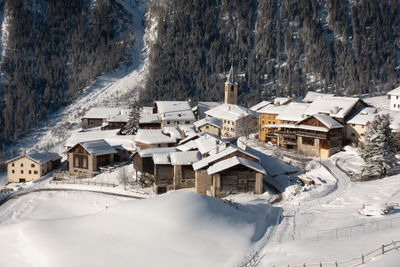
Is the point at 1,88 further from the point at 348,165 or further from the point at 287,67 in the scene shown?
the point at 348,165

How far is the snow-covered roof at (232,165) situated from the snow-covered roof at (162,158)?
7313 mm

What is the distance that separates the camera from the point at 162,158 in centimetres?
5478

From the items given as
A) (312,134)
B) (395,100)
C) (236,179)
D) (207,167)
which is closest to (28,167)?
(207,167)

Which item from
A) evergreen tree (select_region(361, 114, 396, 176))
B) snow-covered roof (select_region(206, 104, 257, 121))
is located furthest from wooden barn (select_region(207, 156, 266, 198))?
snow-covered roof (select_region(206, 104, 257, 121))

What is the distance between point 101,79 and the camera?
187 meters

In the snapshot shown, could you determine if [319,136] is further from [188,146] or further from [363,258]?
[363,258]

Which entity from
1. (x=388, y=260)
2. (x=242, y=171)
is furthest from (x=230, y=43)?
(x=388, y=260)

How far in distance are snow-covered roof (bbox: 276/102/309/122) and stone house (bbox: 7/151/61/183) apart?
39.6m

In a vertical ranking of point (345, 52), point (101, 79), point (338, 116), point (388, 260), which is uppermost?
point (345, 52)

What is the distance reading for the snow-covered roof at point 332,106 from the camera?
64.1 meters

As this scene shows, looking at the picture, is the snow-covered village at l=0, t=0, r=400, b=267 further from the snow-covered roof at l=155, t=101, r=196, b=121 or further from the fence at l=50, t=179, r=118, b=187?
the snow-covered roof at l=155, t=101, r=196, b=121

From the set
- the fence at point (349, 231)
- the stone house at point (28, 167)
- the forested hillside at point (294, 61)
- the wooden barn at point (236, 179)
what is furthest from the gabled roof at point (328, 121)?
Answer: the forested hillside at point (294, 61)

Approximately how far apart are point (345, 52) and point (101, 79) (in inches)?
4229

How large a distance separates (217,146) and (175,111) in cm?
4208
